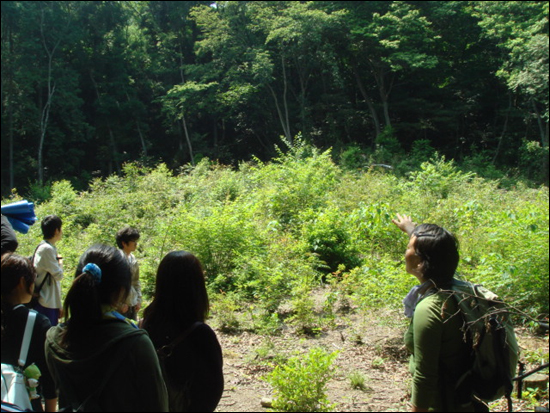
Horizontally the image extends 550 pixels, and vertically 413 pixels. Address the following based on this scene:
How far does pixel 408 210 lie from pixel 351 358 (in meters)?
4.22

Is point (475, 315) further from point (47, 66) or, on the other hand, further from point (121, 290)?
point (47, 66)

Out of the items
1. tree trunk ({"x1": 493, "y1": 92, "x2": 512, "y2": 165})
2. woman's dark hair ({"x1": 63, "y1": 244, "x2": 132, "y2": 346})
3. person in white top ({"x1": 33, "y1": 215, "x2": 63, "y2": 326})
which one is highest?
tree trunk ({"x1": 493, "y1": 92, "x2": 512, "y2": 165})

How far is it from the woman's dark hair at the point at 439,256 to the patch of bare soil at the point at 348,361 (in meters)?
1.89

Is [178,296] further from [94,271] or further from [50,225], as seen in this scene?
[50,225]

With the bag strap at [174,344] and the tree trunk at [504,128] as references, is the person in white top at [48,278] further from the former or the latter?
the tree trunk at [504,128]

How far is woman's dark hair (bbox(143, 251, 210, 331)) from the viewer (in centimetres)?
190

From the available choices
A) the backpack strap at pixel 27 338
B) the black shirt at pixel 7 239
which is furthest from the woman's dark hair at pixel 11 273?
Result: the black shirt at pixel 7 239

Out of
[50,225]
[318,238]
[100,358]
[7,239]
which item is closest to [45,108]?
[318,238]

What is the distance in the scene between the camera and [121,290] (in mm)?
1791

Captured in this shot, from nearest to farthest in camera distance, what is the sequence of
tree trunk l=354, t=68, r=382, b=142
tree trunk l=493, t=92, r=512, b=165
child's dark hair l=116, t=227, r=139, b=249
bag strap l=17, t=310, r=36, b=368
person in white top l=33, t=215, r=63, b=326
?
bag strap l=17, t=310, r=36, b=368 → person in white top l=33, t=215, r=63, b=326 → child's dark hair l=116, t=227, r=139, b=249 → tree trunk l=493, t=92, r=512, b=165 → tree trunk l=354, t=68, r=382, b=142

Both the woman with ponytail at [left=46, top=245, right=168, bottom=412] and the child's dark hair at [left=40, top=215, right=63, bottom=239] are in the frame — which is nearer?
the woman with ponytail at [left=46, top=245, right=168, bottom=412]

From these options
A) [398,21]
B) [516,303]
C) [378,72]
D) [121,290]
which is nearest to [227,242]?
A: [516,303]

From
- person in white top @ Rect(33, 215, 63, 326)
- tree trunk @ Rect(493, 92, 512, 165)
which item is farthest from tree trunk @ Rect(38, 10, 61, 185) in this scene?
tree trunk @ Rect(493, 92, 512, 165)

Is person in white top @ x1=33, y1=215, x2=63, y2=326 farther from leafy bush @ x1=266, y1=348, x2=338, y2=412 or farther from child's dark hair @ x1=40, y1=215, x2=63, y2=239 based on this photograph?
leafy bush @ x1=266, y1=348, x2=338, y2=412
